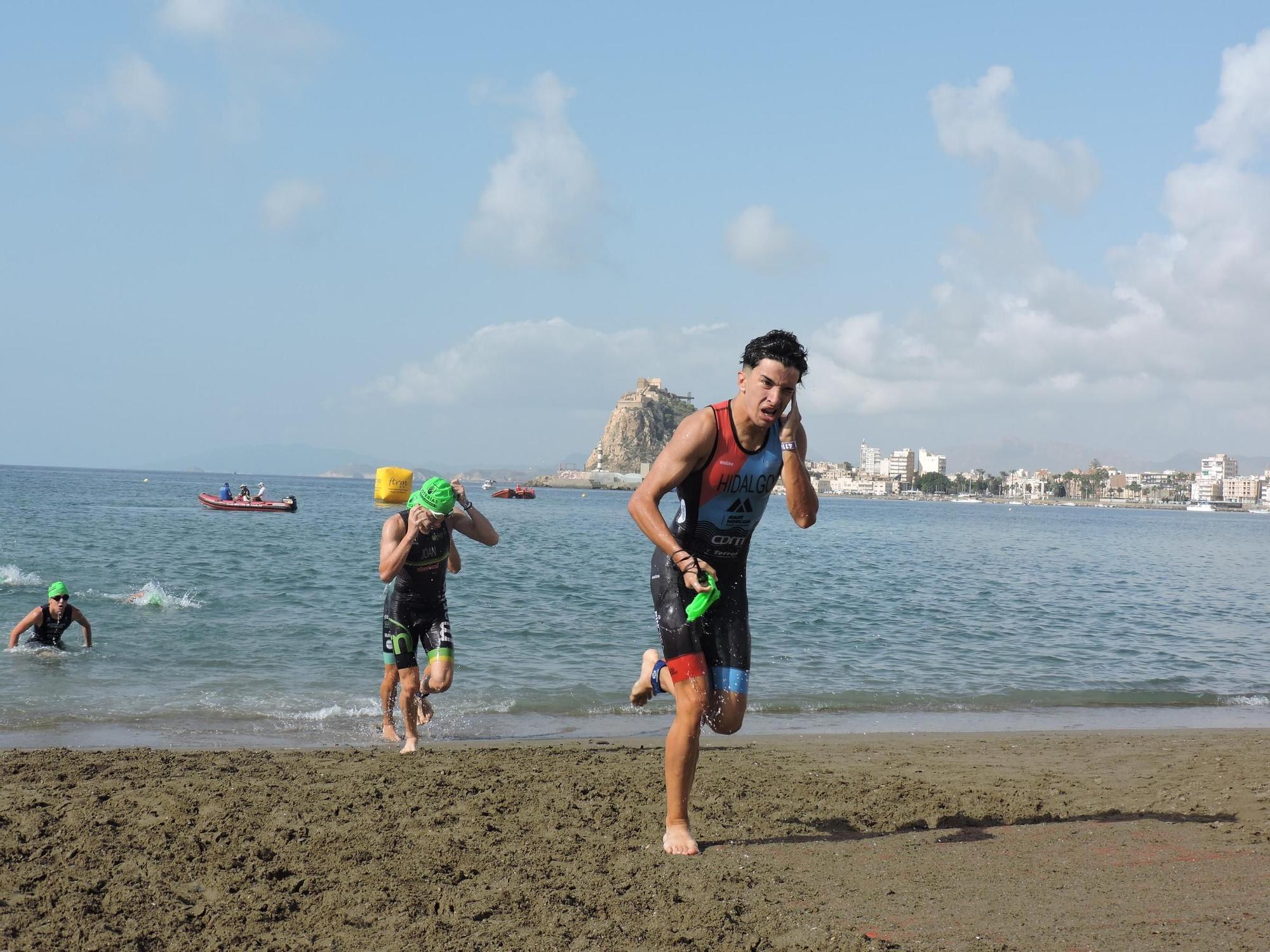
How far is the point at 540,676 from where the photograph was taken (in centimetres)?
1215

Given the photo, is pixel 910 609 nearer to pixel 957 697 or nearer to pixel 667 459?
pixel 957 697

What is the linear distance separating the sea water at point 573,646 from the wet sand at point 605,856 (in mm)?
2867

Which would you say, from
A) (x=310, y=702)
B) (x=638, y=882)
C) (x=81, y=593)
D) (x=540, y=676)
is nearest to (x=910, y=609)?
(x=540, y=676)

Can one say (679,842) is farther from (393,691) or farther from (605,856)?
(393,691)

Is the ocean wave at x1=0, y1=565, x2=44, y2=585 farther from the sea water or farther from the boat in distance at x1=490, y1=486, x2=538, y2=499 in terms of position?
the boat in distance at x1=490, y1=486, x2=538, y2=499

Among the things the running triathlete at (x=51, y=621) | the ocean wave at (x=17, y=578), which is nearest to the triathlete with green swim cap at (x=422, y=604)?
the running triathlete at (x=51, y=621)

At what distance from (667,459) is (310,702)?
713cm

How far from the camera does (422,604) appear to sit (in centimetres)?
787

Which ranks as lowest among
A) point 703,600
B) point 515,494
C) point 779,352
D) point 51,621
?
point 51,621

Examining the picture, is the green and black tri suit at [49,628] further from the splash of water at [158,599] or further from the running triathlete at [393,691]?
the running triathlete at [393,691]

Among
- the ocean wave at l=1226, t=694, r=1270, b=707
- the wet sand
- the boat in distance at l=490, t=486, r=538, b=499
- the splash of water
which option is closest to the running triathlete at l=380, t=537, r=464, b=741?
the wet sand

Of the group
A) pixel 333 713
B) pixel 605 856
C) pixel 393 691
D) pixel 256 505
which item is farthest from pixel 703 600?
pixel 256 505

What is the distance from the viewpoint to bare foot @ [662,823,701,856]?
16.0ft

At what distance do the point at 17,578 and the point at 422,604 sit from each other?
53.6ft
